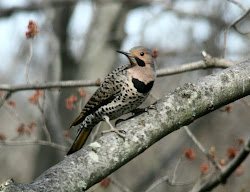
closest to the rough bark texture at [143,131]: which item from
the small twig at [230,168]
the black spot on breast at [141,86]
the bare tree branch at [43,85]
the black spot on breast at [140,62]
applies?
the small twig at [230,168]

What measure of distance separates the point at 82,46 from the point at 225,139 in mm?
5354

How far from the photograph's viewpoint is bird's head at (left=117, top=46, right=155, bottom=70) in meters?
3.79

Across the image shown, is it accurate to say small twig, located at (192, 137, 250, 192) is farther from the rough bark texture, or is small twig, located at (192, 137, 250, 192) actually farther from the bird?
the bird

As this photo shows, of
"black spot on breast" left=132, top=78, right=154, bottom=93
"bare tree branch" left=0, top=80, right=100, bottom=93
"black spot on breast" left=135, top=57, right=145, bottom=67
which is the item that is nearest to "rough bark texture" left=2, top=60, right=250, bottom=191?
"black spot on breast" left=132, top=78, right=154, bottom=93

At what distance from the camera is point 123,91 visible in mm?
3666

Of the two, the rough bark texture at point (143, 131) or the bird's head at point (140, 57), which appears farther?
the bird's head at point (140, 57)

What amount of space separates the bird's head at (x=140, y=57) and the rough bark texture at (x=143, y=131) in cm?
118

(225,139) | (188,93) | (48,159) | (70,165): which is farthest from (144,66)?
(225,139)

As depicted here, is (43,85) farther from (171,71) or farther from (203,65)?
(203,65)

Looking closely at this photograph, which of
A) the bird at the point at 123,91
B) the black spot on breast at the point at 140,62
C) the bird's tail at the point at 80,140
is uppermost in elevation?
the black spot on breast at the point at 140,62

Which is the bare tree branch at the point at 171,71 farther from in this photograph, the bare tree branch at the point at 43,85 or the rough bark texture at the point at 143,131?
the rough bark texture at the point at 143,131

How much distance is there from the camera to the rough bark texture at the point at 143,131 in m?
2.00

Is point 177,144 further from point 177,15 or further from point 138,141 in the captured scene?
point 138,141

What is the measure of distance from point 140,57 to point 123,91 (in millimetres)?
451
